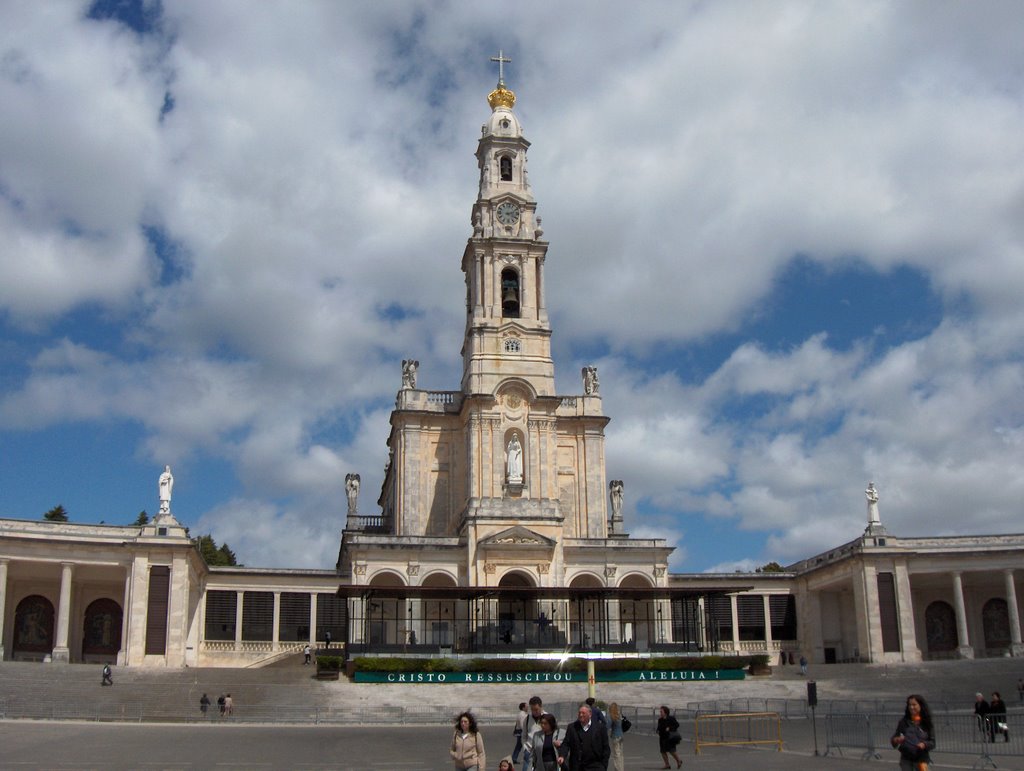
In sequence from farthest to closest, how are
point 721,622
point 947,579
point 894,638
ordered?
1. point 721,622
2. point 947,579
3. point 894,638

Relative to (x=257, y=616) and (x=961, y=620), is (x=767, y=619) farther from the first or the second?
(x=257, y=616)

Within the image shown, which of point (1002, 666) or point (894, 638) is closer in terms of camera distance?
point (1002, 666)

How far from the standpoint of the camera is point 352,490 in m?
77.1

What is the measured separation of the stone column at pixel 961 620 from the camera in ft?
205

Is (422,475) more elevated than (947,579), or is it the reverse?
(422,475)

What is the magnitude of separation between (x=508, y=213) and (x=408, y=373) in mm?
12871

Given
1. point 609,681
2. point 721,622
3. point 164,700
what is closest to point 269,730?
point 164,700

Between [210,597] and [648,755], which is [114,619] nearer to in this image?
[210,597]

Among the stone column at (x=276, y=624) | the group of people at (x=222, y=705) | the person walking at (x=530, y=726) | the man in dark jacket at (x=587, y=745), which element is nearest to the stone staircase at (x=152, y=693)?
the group of people at (x=222, y=705)

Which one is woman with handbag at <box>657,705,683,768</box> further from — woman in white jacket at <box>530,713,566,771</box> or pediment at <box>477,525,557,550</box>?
pediment at <box>477,525,557,550</box>

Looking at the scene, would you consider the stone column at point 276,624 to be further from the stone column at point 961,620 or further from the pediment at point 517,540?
the stone column at point 961,620

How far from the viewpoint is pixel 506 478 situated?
68062mm

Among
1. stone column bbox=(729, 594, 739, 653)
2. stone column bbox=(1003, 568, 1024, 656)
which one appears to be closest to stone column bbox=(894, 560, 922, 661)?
stone column bbox=(1003, 568, 1024, 656)

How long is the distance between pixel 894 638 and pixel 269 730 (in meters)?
39.2
